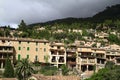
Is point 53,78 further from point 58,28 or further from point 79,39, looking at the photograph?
point 58,28

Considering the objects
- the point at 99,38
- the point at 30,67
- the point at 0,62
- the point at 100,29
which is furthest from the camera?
the point at 100,29

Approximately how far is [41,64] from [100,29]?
3113 inches

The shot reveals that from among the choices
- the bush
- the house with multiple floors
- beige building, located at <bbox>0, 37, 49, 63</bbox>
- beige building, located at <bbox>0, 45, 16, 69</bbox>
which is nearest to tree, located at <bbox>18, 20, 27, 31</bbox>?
the house with multiple floors

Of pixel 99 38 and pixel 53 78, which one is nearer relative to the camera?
pixel 53 78

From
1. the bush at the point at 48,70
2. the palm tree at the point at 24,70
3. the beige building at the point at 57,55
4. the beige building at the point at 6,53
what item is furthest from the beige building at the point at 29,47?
the palm tree at the point at 24,70

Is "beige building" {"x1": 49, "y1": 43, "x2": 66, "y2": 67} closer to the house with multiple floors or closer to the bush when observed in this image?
the house with multiple floors

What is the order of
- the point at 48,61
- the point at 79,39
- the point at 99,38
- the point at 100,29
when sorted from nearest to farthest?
the point at 48,61 → the point at 79,39 → the point at 99,38 → the point at 100,29

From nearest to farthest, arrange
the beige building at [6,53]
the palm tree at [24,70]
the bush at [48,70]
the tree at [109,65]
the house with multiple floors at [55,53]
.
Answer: the palm tree at [24,70], the bush at [48,70], the tree at [109,65], the beige building at [6,53], the house with multiple floors at [55,53]

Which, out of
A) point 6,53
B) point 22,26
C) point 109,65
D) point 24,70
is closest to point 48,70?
point 6,53

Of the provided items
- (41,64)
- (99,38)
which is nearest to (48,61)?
(41,64)

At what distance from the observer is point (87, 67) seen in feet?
334

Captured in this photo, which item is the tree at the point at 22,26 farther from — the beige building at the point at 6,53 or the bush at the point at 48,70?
the bush at the point at 48,70

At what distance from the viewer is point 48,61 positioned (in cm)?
9712

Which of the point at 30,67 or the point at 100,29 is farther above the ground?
the point at 100,29
